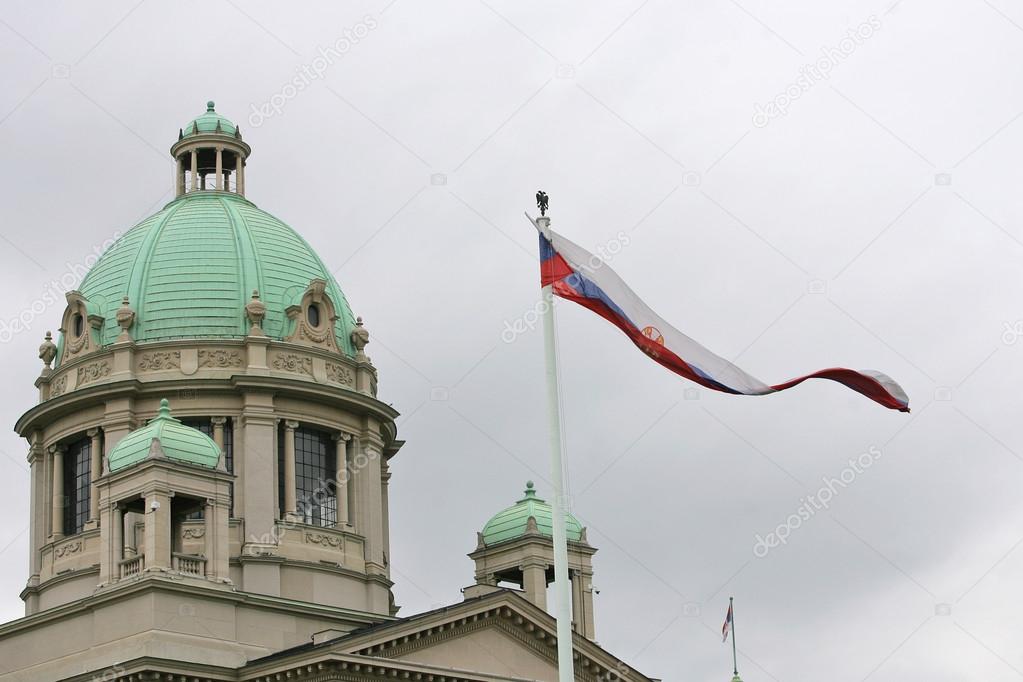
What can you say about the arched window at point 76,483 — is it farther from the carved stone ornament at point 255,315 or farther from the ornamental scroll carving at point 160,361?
the carved stone ornament at point 255,315

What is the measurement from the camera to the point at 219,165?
7412 centimetres

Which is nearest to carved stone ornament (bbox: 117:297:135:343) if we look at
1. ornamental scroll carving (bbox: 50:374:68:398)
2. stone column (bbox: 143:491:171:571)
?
ornamental scroll carving (bbox: 50:374:68:398)

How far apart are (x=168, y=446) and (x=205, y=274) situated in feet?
42.0

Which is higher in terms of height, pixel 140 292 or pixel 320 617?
pixel 140 292

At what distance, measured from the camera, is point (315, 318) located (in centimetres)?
7069

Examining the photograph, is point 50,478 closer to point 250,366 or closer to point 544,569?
point 250,366

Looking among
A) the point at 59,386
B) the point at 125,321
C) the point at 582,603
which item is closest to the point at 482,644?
the point at 582,603

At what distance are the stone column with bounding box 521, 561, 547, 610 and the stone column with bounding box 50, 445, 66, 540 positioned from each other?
51.8ft

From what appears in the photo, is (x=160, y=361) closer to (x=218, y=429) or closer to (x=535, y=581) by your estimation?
(x=218, y=429)

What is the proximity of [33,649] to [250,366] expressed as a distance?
1229cm

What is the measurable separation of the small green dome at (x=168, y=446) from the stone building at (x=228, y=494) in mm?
74

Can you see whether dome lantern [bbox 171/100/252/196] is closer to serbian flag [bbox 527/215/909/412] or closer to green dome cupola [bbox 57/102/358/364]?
green dome cupola [bbox 57/102/358/364]

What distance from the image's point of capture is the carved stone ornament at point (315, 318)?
69500 mm

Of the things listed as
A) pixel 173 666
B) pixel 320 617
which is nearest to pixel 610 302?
pixel 173 666
